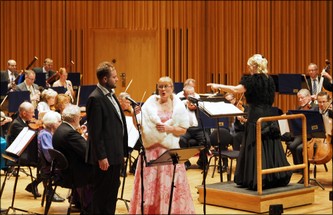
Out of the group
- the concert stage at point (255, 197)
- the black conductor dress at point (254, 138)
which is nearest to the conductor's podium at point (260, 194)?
the concert stage at point (255, 197)

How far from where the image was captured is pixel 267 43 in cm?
1342

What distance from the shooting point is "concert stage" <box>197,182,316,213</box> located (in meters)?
6.54

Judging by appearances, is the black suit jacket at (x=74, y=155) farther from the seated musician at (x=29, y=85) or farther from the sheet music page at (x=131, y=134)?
the seated musician at (x=29, y=85)

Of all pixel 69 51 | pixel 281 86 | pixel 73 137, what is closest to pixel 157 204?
pixel 73 137

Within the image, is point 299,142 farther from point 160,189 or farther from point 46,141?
point 46,141

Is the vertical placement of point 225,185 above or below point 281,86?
below

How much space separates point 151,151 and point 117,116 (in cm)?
86

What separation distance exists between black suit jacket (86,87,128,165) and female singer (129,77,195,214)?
0.77 meters

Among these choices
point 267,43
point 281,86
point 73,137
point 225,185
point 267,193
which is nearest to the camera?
point 73,137

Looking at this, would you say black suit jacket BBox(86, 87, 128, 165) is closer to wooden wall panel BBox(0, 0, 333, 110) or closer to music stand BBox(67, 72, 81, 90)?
music stand BBox(67, 72, 81, 90)

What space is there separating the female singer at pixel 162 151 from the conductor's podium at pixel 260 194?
83 cm

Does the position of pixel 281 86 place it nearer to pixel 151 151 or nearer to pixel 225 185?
pixel 225 185

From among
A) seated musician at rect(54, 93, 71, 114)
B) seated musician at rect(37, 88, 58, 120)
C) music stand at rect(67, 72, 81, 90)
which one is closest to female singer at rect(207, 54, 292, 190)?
seated musician at rect(54, 93, 71, 114)

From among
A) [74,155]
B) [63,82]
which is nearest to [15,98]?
[63,82]
